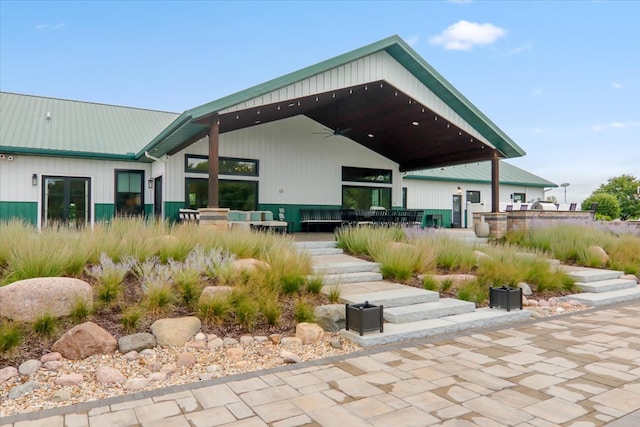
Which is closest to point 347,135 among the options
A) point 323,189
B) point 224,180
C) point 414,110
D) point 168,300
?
point 323,189

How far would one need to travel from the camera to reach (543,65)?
12.3 m

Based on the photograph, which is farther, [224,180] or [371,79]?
[224,180]

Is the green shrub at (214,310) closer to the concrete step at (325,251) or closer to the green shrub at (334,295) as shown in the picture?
the green shrub at (334,295)

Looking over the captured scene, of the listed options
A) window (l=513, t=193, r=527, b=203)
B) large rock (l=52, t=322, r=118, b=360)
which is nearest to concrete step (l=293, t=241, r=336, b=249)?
large rock (l=52, t=322, r=118, b=360)

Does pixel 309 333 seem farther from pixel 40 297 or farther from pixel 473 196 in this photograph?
pixel 473 196

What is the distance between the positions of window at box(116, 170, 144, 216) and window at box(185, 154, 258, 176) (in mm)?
2114

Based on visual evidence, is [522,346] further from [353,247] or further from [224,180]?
[224,180]

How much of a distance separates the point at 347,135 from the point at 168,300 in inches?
416

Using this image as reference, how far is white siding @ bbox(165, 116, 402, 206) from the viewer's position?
11.6 m

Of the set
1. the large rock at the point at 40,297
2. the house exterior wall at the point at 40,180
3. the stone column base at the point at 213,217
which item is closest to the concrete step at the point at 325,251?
the stone column base at the point at 213,217

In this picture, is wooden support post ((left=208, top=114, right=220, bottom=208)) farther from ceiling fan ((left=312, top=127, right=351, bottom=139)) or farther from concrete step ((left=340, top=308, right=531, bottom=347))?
ceiling fan ((left=312, top=127, right=351, bottom=139))

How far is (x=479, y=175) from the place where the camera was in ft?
66.7

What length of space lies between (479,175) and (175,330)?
62.1 ft

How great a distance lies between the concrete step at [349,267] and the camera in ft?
21.5
